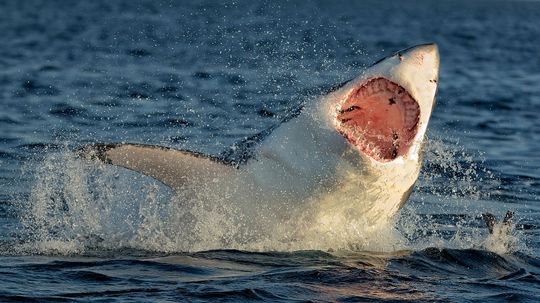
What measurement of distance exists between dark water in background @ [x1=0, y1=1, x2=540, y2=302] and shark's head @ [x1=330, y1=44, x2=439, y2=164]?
3.75 ft

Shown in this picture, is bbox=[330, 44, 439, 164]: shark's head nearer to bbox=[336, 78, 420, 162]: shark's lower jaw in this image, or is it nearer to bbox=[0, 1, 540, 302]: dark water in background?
bbox=[336, 78, 420, 162]: shark's lower jaw

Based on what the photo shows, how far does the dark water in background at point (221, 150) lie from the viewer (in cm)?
831

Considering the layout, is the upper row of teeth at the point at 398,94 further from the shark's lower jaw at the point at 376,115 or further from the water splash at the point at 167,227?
the water splash at the point at 167,227

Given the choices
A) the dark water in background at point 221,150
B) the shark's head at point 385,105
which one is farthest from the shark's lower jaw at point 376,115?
the dark water in background at point 221,150

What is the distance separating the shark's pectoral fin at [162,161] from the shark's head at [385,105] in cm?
125

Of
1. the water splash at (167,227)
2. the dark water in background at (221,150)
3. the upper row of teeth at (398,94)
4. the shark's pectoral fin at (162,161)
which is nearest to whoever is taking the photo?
the upper row of teeth at (398,94)

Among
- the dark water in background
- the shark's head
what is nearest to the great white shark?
the shark's head

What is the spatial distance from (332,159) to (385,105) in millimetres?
580

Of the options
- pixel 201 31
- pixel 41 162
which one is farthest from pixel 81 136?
pixel 201 31

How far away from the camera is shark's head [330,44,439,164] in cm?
802

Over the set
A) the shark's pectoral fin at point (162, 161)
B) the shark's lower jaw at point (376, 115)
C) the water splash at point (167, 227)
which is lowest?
the water splash at point (167, 227)

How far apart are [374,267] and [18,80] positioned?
53.6ft

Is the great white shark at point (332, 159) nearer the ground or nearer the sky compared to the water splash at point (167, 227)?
nearer the sky

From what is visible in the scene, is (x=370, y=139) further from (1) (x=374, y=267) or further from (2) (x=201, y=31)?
(2) (x=201, y=31)
